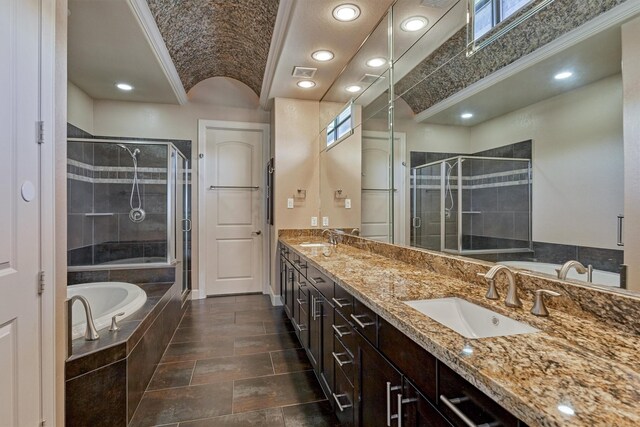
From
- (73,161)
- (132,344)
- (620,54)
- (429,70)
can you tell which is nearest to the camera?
(620,54)

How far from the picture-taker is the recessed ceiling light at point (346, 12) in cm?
214

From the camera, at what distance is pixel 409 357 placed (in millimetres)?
967

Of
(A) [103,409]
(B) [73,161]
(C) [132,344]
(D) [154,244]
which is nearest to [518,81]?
(C) [132,344]

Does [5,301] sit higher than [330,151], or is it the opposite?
[330,151]

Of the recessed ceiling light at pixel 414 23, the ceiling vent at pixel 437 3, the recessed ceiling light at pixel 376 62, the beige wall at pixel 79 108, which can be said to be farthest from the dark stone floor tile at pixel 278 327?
the beige wall at pixel 79 108

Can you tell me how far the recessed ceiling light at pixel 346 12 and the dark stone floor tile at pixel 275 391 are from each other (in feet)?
8.41

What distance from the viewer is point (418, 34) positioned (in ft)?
7.34

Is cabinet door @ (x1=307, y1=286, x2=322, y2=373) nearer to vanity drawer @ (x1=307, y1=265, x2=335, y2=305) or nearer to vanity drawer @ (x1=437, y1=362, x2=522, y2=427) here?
vanity drawer @ (x1=307, y1=265, x2=335, y2=305)

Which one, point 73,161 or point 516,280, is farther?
point 73,161

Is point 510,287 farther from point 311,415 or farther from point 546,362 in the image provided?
point 311,415

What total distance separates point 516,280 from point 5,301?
6.10 ft

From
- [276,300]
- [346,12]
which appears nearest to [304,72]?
[346,12]

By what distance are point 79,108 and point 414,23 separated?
3588mm

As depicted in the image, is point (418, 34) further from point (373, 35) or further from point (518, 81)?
point (518, 81)
